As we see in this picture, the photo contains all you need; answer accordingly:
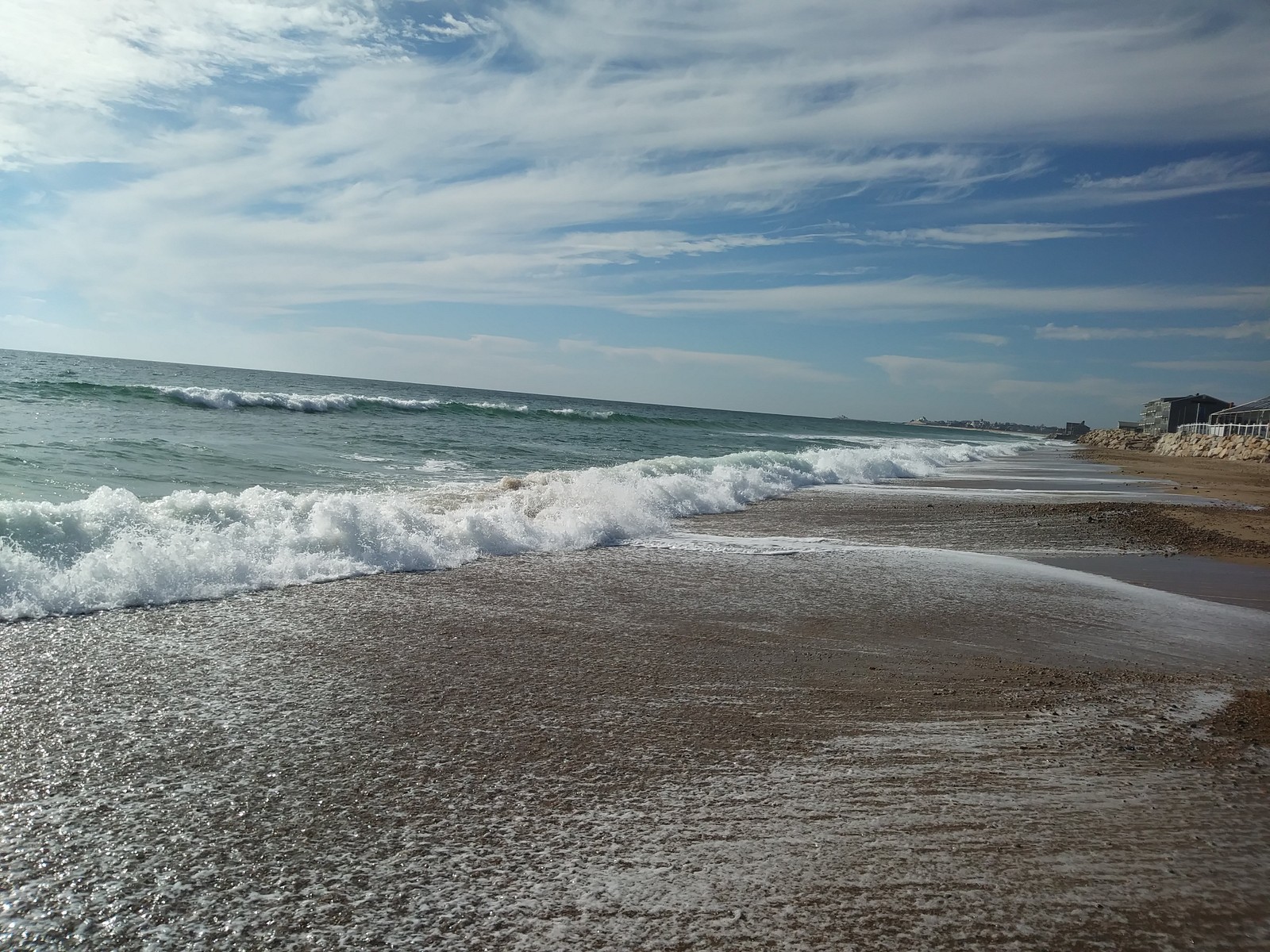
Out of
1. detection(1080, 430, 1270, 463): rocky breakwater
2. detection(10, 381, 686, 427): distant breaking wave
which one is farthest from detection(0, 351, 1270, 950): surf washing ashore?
detection(1080, 430, 1270, 463): rocky breakwater

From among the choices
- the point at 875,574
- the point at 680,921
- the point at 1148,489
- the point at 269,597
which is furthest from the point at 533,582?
the point at 1148,489

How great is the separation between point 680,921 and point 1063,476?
26.9m

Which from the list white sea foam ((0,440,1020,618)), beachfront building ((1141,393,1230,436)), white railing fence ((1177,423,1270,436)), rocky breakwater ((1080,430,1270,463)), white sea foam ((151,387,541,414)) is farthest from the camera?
beachfront building ((1141,393,1230,436))

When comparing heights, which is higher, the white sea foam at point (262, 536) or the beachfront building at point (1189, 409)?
the beachfront building at point (1189, 409)

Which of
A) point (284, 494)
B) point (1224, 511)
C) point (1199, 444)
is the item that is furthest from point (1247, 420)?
point (284, 494)

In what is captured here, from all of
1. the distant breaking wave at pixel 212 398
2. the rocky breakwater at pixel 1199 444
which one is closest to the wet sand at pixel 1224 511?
the rocky breakwater at pixel 1199 444

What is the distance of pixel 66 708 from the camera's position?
3764 millimetres

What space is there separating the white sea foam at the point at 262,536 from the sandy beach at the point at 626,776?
47 centimetres

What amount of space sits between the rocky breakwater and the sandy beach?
41188 mm

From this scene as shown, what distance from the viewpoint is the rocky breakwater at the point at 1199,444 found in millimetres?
38969

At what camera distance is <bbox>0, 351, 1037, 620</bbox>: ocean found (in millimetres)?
5984

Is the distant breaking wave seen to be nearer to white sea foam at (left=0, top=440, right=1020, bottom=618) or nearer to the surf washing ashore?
white sea foam at (left=0, top=440, right=1020, bottom=618)

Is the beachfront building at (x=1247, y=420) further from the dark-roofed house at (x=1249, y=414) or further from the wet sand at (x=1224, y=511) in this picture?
the wet sand at (x=1224, y=511)

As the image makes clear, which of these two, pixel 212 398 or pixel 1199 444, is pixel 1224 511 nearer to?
pixel 212 398
